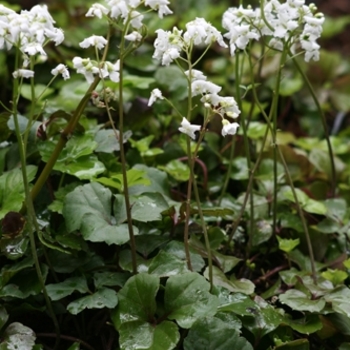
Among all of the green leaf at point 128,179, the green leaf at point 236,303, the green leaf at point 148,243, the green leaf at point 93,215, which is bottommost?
the green leaf at point 236,303

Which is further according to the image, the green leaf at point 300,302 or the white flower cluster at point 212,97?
the green leaf at point 300,302

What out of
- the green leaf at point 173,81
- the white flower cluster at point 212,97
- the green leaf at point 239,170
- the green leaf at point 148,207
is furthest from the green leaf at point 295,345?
the green leaf at point 173,81

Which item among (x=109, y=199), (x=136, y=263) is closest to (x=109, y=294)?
(x=136, y=263)

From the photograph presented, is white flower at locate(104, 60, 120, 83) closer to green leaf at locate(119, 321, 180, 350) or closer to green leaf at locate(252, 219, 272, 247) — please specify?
green leaf at locate(119, 321, 180, 350)

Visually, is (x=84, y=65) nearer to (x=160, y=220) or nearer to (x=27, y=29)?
(x=27, y=29)

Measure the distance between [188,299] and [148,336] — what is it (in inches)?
3.8

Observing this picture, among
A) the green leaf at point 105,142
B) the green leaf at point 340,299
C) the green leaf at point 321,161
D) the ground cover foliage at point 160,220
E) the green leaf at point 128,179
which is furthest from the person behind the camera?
the green leaf at point 321,161

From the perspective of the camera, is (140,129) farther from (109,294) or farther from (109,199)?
(109,294)

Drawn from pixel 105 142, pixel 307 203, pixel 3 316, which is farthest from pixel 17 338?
pixel 307 203

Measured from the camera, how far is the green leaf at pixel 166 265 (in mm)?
1061

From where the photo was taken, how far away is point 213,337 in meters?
0.96

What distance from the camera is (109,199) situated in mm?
1165

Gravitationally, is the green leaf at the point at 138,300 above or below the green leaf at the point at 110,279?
above

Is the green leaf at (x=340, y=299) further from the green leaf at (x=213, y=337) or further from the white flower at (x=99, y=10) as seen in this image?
the white flower at (x=99, y=10)
